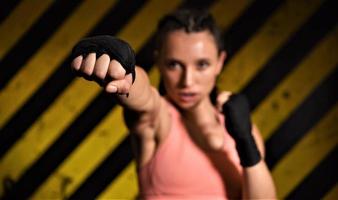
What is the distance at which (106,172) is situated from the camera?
186 cm

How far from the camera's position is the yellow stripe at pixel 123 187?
1.85 metres

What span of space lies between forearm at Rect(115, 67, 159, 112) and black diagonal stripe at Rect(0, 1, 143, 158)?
72cm

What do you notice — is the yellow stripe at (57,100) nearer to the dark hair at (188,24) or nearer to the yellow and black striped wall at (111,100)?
the yellow and black striped wall at (111,100)

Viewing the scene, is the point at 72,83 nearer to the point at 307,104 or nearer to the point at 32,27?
the point at 32,27

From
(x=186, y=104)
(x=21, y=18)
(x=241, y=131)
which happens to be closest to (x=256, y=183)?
(x=241, y=131)

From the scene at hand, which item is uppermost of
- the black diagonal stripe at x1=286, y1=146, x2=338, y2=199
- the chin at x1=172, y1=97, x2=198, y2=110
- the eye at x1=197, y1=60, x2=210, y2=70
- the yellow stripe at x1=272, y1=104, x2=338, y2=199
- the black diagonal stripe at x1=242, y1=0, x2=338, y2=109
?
the eye at x1=197, y1=60, x2=210, y2=70

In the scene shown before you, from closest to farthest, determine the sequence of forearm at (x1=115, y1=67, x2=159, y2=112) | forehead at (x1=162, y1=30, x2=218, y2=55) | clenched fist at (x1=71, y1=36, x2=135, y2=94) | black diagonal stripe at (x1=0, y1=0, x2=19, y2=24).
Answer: clenched fist at (x1=71, y1=36, x2=135, y2=94) → forearm at (x1=115, y1=67, x2=159, y2=112) → forehead at (x1=162, y1=30, x2=218, y2=55) → black diagonal stripe at (x1=0, y1=0, x2=19, y2=24)

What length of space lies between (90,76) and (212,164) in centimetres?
63

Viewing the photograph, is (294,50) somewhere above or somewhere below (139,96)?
below

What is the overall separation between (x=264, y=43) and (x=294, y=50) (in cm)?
10

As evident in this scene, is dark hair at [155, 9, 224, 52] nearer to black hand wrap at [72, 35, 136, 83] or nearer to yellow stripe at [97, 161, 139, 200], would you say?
black hand wrap at [72, 35, 136, 83]

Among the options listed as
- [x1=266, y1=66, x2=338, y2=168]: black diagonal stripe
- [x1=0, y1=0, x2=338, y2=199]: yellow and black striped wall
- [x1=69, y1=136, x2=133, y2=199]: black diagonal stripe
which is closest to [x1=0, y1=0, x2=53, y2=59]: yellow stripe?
[x1=0, y1=0, x2=338, y2=199]: yellow and black striped wall

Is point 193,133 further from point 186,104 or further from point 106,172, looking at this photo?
point 106,172

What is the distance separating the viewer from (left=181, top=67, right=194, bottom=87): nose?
1239mm
